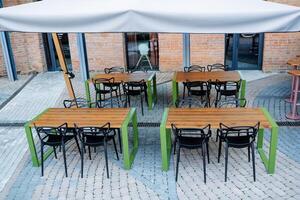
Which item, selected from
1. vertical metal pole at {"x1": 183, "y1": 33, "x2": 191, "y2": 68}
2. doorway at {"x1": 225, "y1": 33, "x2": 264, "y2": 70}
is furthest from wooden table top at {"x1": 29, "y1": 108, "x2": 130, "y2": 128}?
doorway at {"x1": 225, "y1": 33, "x2": 264, "y2": 70}

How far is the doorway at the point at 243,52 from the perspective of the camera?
37.1ft

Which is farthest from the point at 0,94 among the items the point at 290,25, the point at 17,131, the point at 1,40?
the point at 290,25

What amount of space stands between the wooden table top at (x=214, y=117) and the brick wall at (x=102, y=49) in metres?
6.14

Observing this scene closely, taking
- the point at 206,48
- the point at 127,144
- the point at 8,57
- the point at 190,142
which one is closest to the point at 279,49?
the point at 206,48

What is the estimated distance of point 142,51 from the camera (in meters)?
11.9

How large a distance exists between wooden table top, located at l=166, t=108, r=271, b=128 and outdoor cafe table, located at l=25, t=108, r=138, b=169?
2.44 feet

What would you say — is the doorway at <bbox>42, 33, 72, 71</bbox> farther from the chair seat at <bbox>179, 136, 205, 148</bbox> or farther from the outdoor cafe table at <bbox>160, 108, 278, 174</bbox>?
the chair seat at <bbox>179, 136, 205, 148</bbox>

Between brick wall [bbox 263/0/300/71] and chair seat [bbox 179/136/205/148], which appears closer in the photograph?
chair seat [bbox 179/136/205/148]

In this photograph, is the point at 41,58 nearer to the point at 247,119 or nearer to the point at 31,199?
the point at 31,199

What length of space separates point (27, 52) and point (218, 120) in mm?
8867

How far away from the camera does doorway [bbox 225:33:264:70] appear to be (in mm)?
Result: 11297

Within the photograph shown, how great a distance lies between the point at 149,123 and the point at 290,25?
3.94m

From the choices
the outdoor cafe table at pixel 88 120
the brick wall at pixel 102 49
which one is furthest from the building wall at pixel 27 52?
the outdoor cafe table at pixel 88 120

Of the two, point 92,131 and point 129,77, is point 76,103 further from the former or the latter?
point 129,77
